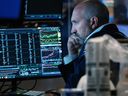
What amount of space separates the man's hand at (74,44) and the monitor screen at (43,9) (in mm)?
179

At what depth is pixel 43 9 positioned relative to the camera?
198 cm

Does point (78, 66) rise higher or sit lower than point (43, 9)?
lower

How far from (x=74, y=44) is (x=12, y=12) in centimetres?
41

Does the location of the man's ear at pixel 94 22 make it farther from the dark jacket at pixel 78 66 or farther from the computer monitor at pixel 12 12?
the computer monitor at pixel 12 12

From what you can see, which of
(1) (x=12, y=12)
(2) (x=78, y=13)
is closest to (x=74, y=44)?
(2) (x=78, y=13)

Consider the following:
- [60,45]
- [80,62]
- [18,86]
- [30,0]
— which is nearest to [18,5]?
[30,0]

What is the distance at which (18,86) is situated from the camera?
2010 millimetres

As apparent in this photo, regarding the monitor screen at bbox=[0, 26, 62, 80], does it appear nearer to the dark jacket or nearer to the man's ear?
the dark jacket

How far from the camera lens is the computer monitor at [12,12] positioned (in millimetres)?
1919

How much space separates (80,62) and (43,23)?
55 cm

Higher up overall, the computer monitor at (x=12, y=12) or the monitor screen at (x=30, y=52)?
the computer monitor at (x=12, y=12)

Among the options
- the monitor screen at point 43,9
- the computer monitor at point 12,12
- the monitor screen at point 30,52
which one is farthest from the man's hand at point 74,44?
the computer monitor at point 12,12

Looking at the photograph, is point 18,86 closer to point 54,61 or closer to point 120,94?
point 54,61

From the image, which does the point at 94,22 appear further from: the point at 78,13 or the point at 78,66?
the point at 78,66
